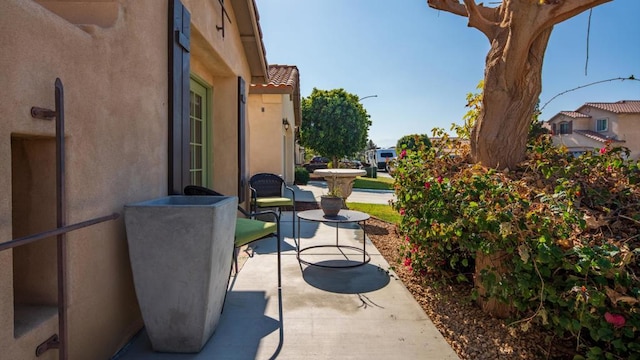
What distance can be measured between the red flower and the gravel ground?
0.48 m

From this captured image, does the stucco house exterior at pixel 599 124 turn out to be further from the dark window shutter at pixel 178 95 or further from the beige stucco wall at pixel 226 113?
the dark window shutter at pixel 178 95

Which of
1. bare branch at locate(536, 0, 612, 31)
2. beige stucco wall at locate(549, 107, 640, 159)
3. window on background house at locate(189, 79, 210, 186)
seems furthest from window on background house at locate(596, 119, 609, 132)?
window on background house at locate(189, 79, 210, 186)

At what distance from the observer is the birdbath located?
7.71 m

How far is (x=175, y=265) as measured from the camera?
7.18 feet

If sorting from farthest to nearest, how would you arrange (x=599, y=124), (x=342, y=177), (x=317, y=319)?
(x=599, y=124) → (x=342, y=177) → (x=317, y=319)

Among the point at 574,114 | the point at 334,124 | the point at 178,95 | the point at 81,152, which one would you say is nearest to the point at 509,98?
the point at 178,95

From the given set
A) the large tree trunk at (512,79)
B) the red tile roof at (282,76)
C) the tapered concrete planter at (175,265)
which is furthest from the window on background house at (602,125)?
the tapered concrete planter at (175,265)

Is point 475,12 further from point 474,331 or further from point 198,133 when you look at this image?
point 198,133

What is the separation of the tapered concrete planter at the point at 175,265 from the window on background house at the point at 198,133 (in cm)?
262

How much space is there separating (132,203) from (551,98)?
4365 mm

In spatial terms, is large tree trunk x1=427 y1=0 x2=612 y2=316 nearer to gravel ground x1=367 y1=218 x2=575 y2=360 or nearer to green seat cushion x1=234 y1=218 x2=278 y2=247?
gravel ground x1=367 y1=218 x2=575 y2=360

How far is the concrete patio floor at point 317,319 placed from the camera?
2.42m

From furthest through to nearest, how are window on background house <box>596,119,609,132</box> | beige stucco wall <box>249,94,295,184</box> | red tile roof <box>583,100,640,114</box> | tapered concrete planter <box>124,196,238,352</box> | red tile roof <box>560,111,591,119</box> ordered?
red tile roof <box>560,111,591,119</box>, window on background house <box>596,119,609,132</box>, red tile roof <box>583,100,640,114</box>, beige stucco wall <box>249,94,295,184</box>, tapered concrete planter <box>124,196,238,352</box>

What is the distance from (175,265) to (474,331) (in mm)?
2322
